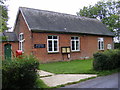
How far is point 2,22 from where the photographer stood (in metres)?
6.55

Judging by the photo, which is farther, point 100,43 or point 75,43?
point 100,43

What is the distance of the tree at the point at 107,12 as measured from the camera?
33344 mm

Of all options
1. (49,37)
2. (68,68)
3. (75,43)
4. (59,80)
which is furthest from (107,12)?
(59,80)

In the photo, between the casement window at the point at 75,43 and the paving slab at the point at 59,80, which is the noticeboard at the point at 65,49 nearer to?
the casement window at the point at 75,43

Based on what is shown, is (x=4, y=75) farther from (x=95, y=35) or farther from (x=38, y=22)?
(x=95, y=35)

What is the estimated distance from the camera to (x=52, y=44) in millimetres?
16781

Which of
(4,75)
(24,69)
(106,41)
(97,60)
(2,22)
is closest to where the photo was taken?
(4,75)

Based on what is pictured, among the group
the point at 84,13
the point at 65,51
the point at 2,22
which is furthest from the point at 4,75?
the point at 84,13

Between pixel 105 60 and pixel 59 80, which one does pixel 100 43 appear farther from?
pixel 59 80

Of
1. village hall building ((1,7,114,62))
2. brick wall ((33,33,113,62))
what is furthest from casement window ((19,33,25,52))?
brick wall ((33,33,113,62))

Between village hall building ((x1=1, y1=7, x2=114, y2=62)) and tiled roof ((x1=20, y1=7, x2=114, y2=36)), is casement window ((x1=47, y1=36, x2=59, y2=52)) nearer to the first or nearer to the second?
village hall building ((x1=1, y1=7, x2=114, y2=62))

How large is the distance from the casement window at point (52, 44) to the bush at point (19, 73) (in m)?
10.9

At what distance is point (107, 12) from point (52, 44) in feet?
88.8

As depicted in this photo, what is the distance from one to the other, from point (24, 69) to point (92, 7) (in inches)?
1509
